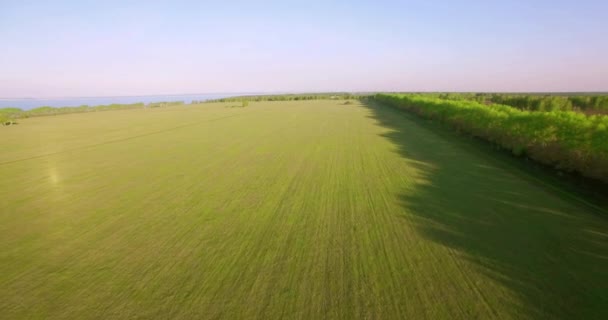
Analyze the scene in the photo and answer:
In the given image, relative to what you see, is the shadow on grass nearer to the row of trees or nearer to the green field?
the green field

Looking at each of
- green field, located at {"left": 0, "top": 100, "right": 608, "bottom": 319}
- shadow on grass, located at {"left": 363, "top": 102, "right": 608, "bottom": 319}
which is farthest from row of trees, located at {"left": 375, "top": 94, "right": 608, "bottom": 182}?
green field, located at {"left": 0, "top": 100, "right": 608, "bottom": 319}

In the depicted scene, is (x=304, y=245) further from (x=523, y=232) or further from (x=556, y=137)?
(x=556, y=137)

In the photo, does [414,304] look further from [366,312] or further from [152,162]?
[152,162]

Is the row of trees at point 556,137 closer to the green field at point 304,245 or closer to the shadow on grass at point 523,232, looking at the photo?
the shadow on grass at point 523,232

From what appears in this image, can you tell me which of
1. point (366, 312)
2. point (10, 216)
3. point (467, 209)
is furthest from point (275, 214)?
point (10, 216)

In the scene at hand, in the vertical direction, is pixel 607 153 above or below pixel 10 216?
above
